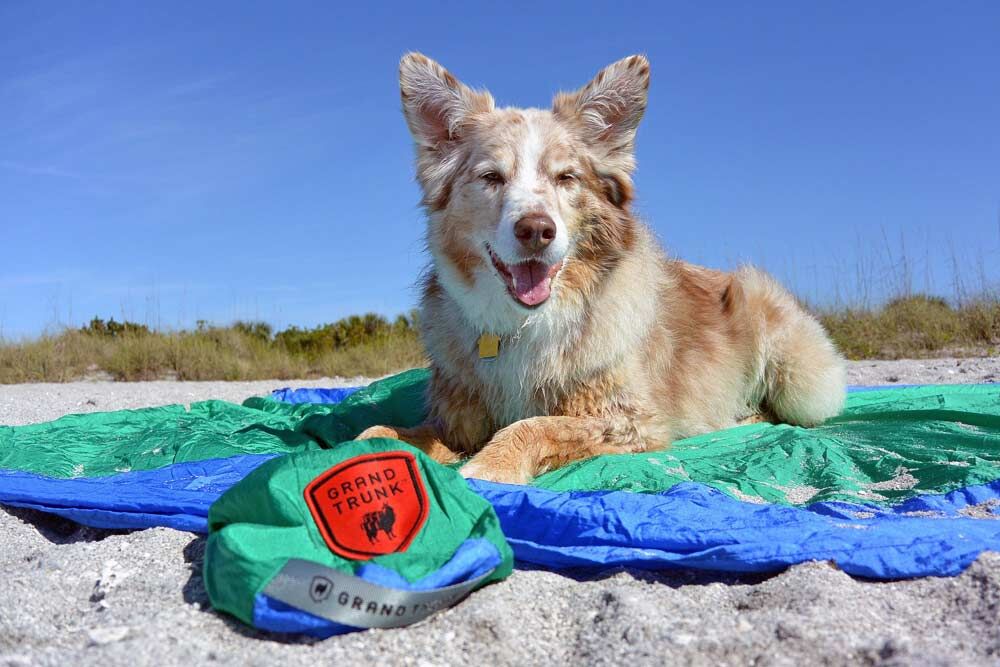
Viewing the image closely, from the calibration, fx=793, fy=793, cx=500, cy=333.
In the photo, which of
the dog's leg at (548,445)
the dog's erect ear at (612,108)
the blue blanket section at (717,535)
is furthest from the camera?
the dog's erect ear at (612,108)

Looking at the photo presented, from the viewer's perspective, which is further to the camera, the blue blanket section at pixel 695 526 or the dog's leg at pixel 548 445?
the dog's leg at pixel 548 445

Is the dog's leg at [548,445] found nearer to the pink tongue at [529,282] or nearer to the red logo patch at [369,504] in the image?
the pink tongue at [529,282]

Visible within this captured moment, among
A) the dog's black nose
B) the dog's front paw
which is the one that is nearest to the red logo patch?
the dog's front paw

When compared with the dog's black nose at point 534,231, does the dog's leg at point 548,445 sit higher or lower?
lower

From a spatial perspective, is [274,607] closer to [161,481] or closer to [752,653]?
[752,653]

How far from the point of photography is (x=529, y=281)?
13.0 ft

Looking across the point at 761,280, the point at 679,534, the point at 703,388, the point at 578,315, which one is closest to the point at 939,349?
the point at 761,280

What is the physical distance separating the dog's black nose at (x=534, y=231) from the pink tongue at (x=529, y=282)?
0.21 meters

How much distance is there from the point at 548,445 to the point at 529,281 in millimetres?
817

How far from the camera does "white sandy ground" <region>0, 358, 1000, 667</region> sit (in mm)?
1898

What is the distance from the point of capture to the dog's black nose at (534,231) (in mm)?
3656

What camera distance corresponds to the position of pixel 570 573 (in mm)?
2602

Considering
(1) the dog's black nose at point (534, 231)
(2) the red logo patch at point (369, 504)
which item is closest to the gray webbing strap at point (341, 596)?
(2) the red logo patch at point (369, 504)

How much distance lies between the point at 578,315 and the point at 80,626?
272cm
